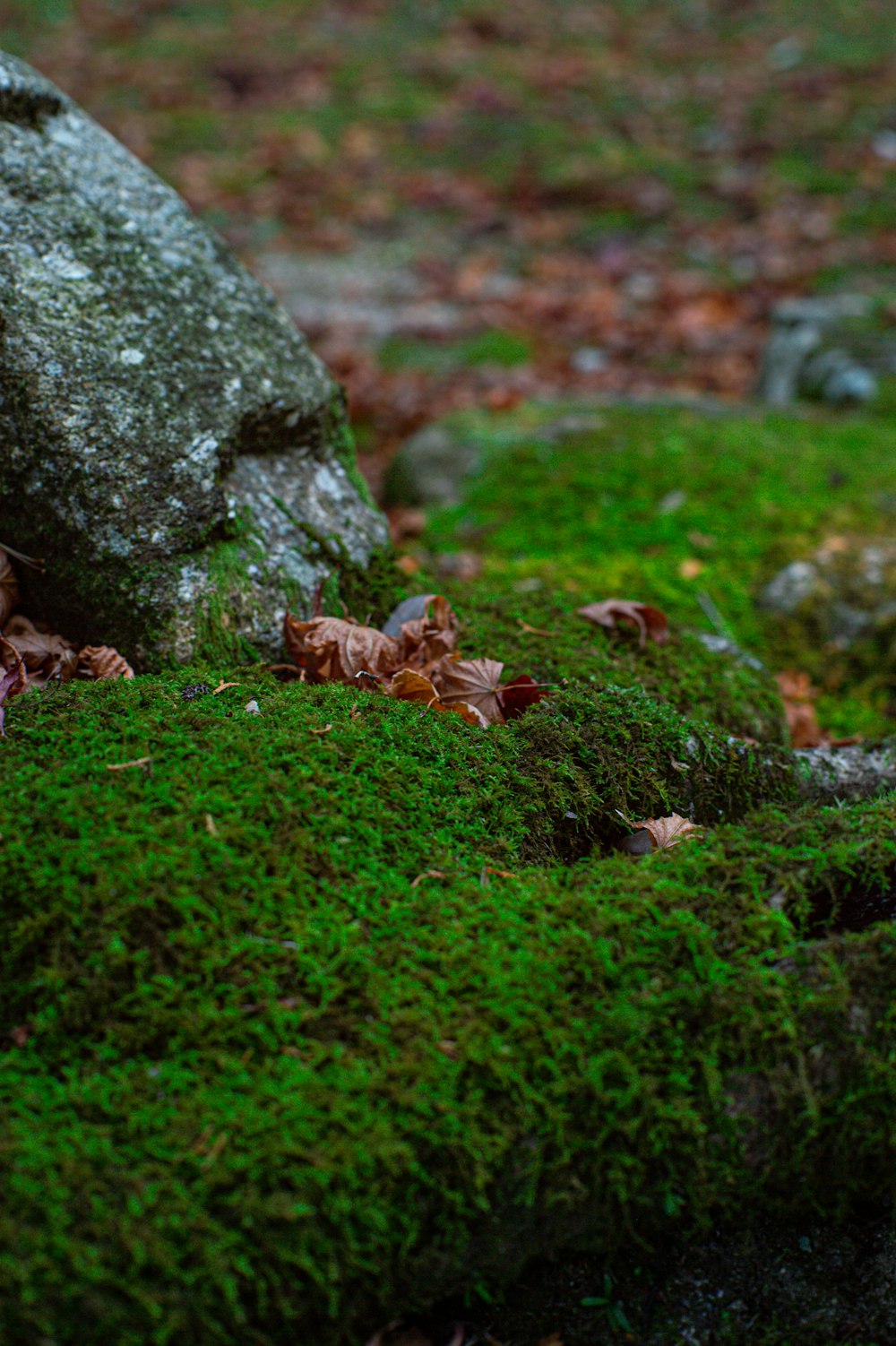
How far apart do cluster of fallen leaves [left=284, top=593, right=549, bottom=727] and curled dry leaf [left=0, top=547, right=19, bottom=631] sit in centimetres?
75

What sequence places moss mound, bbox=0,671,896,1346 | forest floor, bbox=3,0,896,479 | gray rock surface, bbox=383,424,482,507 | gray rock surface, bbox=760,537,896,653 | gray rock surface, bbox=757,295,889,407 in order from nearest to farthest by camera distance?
moss mound, bbox=0,671,896,1346, gray rock surface, bbox=760,537,896,653, gray rock surface, bbox=383,424,482,507, gray rock surface, bbox=757,295,889,407, forest floor, bbox=3,0,896,479

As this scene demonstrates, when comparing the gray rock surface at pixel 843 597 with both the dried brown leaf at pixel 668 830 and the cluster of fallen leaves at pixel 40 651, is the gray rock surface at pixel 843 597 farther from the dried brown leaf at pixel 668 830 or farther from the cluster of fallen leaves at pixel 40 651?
the cluster of fallen leaves at pixel 40 651

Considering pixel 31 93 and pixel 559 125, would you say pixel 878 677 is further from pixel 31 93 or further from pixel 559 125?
pixel 559 125

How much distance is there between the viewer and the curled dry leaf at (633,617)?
3.22m

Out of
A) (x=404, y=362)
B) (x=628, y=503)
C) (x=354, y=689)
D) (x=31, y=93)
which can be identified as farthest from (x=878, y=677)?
(x=404, y=362)

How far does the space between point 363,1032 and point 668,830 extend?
3.10ft

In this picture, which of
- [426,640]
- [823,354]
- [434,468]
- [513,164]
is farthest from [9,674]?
[513,164]

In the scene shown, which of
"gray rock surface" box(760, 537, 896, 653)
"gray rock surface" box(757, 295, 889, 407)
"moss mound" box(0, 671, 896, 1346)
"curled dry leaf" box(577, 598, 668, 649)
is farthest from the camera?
"gray rock surface" box(757, 295, 889, 407)

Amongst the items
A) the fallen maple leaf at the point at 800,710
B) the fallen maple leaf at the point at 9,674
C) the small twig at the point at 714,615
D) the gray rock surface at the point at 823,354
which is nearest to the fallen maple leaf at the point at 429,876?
the fallen maple leaf at the point at 9,674

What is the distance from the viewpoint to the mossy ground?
1550 mm

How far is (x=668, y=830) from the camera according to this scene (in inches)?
92.3

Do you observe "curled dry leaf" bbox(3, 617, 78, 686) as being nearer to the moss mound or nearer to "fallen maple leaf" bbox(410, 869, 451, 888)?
the moss mound

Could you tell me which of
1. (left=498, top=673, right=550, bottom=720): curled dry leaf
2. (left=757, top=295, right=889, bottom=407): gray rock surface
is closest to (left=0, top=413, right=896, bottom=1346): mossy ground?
(left=498, top=673, right=550, bottom=720): curled dry leaf

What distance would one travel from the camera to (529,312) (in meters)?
7.75
